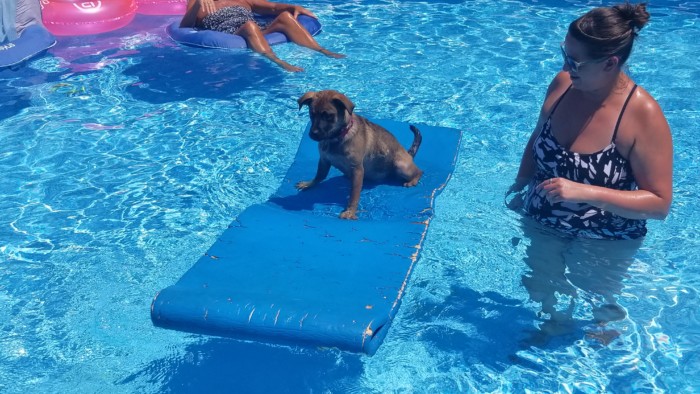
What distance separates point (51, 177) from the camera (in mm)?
6504

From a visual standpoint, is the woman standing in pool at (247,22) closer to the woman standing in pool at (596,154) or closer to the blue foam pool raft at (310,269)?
the blue foam pool raft at (310,269)

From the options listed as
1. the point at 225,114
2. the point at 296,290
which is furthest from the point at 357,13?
the point at 296,290

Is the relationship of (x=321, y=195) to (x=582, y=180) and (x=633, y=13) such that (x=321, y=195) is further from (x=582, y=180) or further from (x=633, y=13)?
(x=633, y=13)

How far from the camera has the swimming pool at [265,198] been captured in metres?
4.13

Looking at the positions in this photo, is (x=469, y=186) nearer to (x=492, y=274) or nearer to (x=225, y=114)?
(x=492, y=274)

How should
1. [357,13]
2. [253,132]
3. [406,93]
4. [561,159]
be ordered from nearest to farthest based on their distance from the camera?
[561,159], [253,132], [406,93], [357,13]

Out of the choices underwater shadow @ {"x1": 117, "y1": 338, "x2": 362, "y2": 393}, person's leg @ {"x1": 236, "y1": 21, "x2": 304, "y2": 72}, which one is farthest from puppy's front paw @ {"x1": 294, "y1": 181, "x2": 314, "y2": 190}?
person's leg @ {"x1": 236, "y1": 21, "x2": 304, "y2": 72}

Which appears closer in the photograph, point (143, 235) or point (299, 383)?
point (299, 383)

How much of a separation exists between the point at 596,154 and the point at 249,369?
2313 mm

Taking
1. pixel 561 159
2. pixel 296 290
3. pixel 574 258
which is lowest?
pixel 296 290

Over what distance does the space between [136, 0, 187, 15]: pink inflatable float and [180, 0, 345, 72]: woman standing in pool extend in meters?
1.22

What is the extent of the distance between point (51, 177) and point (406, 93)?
4.18 meters

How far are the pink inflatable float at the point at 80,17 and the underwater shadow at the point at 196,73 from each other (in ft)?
4.22

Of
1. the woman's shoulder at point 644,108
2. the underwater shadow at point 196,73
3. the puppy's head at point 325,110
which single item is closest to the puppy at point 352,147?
the puppy's head at point 325,110
